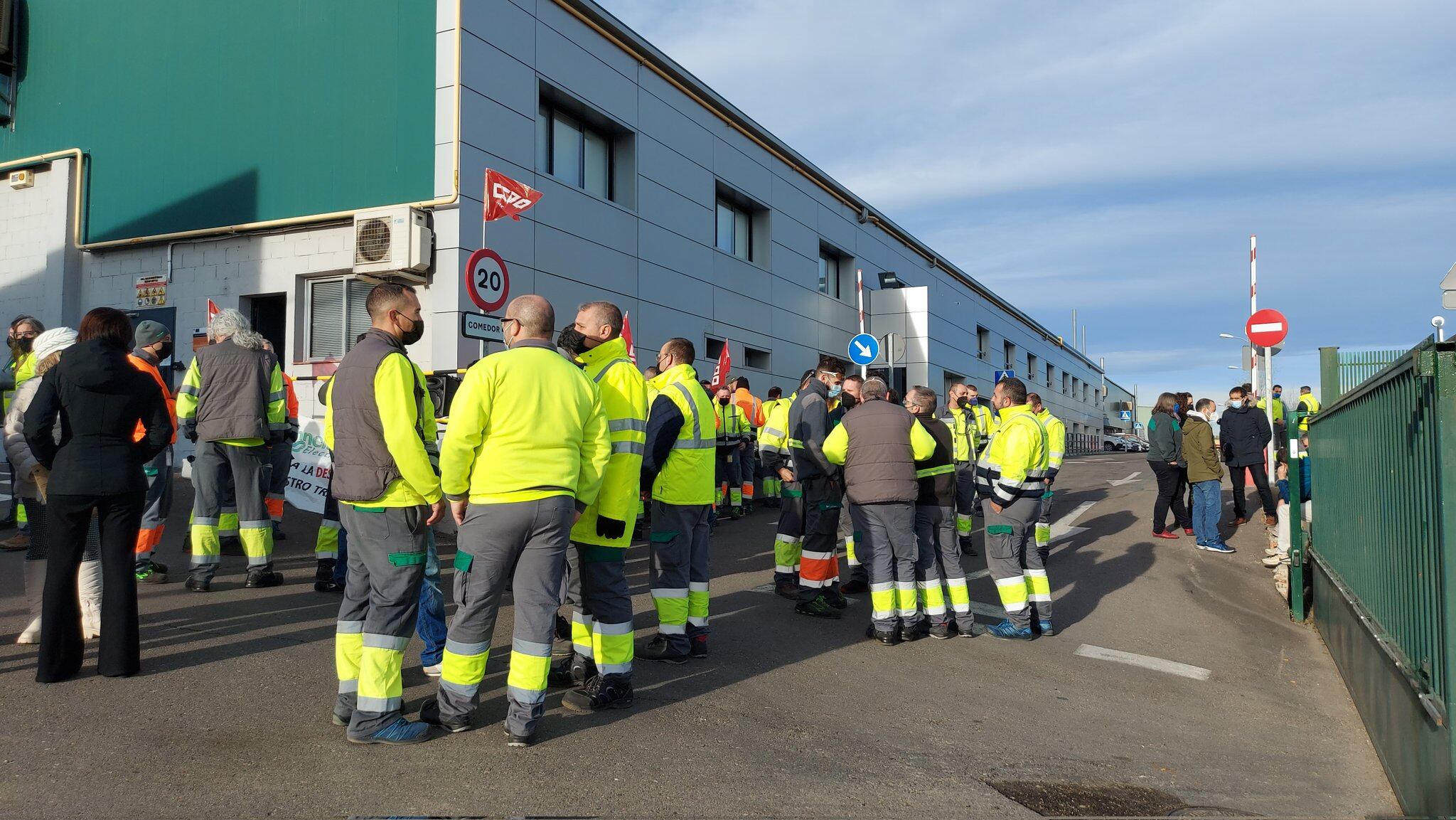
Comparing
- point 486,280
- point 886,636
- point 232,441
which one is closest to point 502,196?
point 486,280

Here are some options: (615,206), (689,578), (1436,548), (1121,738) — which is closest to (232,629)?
(689,578)

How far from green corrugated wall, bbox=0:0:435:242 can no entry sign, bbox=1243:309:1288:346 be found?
11838mm

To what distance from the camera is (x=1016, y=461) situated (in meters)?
7.02

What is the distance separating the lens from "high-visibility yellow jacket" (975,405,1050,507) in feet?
23.0

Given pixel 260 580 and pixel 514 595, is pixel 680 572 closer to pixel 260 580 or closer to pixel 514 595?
pixel 514 595

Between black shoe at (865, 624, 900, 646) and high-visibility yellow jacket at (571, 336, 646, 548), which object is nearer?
high-visibility yellow jacket at (571, 336, 646, 548)

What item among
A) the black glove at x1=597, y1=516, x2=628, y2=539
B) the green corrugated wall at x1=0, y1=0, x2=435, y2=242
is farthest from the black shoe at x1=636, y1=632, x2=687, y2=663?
the green corrugated wall at x1=0, y1=0, x2=435, y2=242

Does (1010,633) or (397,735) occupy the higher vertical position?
(397,735)

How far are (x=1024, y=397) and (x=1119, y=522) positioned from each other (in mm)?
7435

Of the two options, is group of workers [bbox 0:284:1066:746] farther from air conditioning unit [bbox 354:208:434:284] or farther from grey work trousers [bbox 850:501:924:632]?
air conditioning unit [bbox 354:208:434:284]

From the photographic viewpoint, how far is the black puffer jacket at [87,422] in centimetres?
477

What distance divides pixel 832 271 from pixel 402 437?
23.6 meters

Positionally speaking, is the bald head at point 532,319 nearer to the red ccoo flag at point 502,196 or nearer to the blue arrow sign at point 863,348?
the red ccoo flag at point 502,196

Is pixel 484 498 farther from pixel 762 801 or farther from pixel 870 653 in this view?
pixel 870 653
